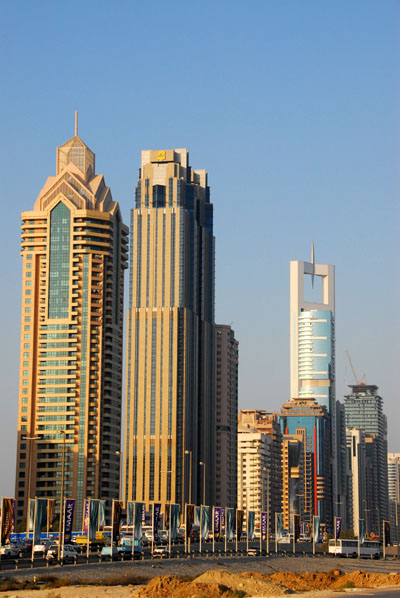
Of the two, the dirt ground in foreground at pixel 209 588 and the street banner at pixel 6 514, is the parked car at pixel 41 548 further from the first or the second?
the dirt ground in foreground at pixel 209 588

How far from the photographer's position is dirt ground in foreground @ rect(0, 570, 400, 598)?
80688mm

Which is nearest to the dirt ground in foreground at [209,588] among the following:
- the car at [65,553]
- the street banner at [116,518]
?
the street banner at [116,518]

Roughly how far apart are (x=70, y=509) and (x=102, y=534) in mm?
56463

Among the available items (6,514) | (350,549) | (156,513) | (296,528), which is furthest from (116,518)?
(350,549)

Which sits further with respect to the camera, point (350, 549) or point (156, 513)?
point (350, 549)

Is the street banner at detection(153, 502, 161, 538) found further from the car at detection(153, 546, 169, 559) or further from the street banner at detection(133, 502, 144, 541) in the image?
the car at detection(153, 546, 169, 559)

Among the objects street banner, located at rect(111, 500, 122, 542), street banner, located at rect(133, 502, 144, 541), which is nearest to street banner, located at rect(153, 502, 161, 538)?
street banner, located at rect(133, 502, 144, 541)

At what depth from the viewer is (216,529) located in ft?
456

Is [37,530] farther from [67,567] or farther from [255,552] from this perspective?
[255,552]

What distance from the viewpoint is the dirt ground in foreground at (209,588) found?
80688mm

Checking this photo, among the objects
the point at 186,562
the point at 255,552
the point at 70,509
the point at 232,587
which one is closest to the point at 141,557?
the point at 186,562

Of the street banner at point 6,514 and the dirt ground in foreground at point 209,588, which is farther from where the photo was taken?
the street banner at point 6,514

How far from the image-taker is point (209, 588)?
273 feet

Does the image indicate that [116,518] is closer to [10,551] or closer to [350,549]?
[10,551]
